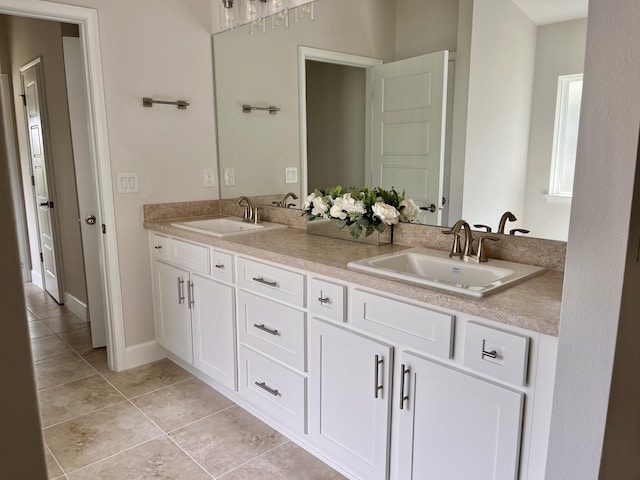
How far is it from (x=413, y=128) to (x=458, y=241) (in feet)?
1.97

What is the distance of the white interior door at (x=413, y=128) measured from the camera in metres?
2.08

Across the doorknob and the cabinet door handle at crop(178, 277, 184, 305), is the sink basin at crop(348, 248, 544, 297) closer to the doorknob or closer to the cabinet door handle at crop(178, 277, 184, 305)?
the doorknob

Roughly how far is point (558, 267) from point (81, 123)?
9.36 feet

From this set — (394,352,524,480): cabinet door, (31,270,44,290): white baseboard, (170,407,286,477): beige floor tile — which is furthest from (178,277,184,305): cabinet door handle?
(31,270,44,290): white baseboard

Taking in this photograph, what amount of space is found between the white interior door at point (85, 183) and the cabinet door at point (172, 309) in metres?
0.35

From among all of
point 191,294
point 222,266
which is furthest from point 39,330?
point 222,266

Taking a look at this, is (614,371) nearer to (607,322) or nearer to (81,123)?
(607,322)

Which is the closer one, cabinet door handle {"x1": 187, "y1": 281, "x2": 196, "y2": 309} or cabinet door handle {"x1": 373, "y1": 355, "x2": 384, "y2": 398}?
cabinet door handle {"x1": 373, "y1": 355, "x2": 384, "y2": 398}

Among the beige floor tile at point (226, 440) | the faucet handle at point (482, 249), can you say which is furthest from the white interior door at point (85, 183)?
the faucet handle at point (482, 249)

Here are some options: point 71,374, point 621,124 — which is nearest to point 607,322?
point 621,124

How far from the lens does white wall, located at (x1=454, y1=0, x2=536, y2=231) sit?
1780 millimetres

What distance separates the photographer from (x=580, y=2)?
158 centimetres

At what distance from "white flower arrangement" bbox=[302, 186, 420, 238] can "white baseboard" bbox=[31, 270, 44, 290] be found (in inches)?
146

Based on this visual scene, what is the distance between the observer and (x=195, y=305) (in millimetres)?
2631
